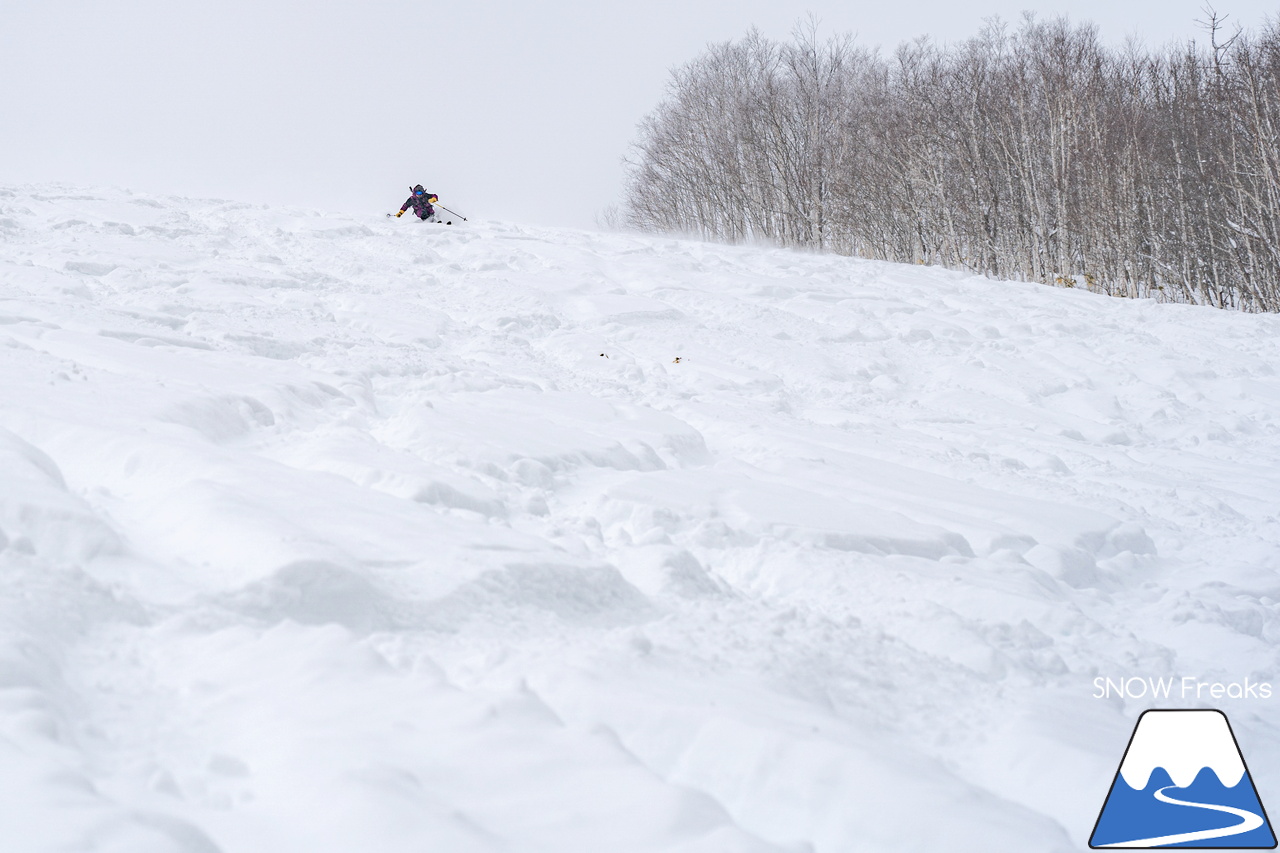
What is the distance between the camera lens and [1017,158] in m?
20.4

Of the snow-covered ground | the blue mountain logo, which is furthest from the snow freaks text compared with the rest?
the blue mountain logo

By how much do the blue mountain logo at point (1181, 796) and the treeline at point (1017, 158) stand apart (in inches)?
617

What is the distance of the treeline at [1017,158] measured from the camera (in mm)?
18422

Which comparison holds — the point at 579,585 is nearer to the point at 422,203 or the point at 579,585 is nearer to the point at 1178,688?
the point at 1178,688

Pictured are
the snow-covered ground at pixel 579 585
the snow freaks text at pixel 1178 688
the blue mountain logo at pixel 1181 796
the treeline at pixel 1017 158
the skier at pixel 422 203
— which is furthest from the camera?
the treeline at pixel 1017 158

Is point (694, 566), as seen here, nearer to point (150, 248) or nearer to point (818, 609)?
point (818, 609)

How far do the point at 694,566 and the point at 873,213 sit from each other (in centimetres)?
2384

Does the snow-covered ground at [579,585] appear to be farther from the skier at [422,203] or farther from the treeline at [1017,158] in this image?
the treeline at [1017,158]

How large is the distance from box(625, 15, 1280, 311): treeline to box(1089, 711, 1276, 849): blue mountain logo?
15.7m

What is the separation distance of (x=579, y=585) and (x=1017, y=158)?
21.3 metres

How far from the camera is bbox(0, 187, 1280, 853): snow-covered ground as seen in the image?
175cm

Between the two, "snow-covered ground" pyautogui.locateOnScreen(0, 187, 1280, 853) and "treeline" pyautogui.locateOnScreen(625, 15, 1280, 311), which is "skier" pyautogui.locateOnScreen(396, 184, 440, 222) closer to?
"snow-covered ground" pyautogui.locateOnScreen(0, 187, 1280, 853)

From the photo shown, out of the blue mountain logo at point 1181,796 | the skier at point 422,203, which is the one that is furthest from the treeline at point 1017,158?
the blue mountain logo at point 1181,796

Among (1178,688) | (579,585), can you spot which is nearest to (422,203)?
(579,585)
